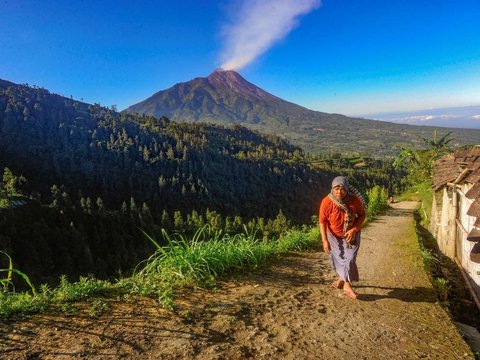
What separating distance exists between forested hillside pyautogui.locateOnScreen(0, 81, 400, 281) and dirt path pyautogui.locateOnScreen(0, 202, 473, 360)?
179ft

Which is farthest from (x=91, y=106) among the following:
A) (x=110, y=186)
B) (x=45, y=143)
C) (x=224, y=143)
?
(x=110, y=186)

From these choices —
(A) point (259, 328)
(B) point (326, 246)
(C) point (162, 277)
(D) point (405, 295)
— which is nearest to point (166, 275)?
(C) point (162, 277)

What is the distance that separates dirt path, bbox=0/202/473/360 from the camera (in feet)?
9.06

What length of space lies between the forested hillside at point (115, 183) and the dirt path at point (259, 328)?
2146 inches

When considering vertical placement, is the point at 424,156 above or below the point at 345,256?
below

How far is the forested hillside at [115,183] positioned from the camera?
60875mm

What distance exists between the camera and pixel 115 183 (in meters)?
98.1

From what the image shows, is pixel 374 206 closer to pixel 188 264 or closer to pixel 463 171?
pixel 463 171

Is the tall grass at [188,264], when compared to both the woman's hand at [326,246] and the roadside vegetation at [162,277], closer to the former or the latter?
the roadside vegetation at [162,277]

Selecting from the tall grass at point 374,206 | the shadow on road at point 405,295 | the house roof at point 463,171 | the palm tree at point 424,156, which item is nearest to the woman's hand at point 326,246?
the shadow on road at point 405,295

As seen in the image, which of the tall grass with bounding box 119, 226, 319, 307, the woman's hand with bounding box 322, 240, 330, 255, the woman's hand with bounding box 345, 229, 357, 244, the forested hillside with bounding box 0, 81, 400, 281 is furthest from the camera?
the forested hillside with bounding box 0, 81, 400, 281

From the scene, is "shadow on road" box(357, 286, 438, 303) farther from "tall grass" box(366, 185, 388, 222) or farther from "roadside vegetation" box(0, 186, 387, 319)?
"tall grass" box(366, 185, 388, 222)

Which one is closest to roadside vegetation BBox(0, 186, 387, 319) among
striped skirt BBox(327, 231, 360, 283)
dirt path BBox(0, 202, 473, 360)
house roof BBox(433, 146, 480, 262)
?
dirt path BBox(0, 202, 473, 360)

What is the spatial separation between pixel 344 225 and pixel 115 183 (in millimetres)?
100489
